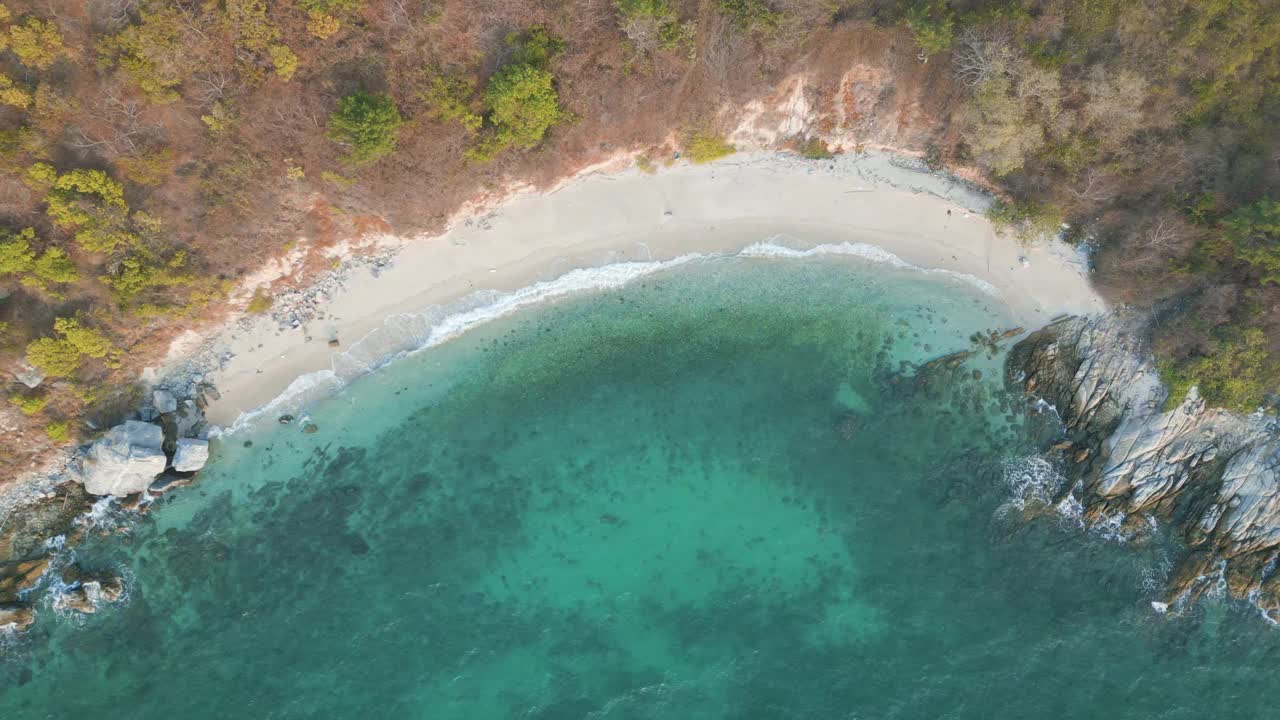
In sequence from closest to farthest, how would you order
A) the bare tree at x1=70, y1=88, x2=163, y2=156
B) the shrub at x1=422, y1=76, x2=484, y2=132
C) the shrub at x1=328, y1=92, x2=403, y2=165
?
the shrub at x1=328, y1=92, x2=403, y2=165 < the bare tree at x1=70, y1=88, x2=163, y2=156 < the shrub at x1=422, y1=76, x2=484, y2=132

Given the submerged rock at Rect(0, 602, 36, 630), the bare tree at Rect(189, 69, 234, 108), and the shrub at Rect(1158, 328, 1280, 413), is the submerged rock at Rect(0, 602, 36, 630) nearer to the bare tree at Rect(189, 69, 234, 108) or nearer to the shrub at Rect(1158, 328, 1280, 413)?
the bare tree at Rect(189, 69, 234, 108)

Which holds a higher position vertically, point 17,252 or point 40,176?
point 40,176

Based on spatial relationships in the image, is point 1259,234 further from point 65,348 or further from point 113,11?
point 65,348

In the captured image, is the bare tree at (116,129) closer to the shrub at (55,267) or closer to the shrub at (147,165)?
the shrub at (147,165)

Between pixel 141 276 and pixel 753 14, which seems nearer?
pixel 141 276

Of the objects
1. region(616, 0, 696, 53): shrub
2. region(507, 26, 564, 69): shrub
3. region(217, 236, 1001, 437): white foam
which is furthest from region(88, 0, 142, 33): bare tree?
region(616, 0, 696, 53): shrub

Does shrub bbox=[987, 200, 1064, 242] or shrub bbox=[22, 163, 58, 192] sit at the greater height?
shrub bbox=[22, 163, 58, 192]

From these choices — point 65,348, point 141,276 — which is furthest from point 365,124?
point 65,348
